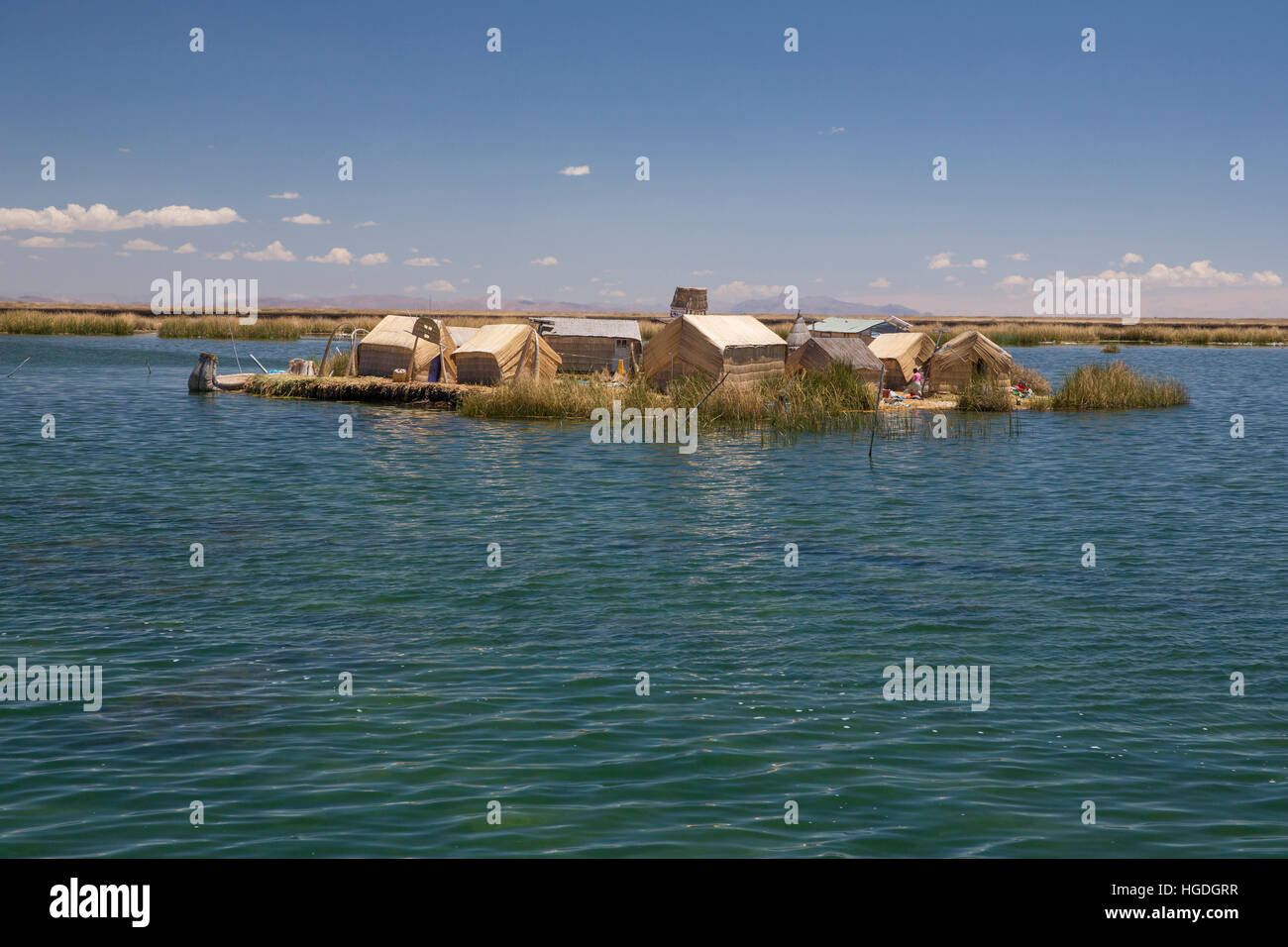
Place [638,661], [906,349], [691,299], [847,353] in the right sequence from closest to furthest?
[638,661] → [847,353] → [906,349] → [691,299]

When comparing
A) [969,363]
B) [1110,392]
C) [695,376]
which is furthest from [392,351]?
[1110,392]

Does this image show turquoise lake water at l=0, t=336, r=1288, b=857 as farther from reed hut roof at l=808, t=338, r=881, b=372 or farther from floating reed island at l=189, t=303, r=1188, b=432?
reed hut roof at l=808, t=338, r=881, b=372

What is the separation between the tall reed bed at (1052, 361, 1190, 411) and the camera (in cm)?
4103

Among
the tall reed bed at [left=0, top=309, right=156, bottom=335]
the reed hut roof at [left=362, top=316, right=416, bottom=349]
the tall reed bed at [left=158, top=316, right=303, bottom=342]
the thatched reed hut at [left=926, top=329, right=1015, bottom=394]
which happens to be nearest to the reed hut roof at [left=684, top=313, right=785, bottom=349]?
the thatched reed hut at [left=926, top=329, right=1015, bottom=394]

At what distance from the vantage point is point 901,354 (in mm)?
42938

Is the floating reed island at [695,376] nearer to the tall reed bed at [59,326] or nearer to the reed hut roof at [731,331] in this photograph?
the reed hut roof at [731,331]

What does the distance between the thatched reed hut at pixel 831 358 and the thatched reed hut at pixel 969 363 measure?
9.58 feet

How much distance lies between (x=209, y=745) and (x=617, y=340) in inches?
1491

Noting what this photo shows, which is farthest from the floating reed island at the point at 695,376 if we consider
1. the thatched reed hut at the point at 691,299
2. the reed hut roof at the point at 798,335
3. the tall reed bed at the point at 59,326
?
the tall reed bed at the point at 59,326

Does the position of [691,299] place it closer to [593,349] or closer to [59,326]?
[593,349]

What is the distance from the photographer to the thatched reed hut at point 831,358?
39125mm

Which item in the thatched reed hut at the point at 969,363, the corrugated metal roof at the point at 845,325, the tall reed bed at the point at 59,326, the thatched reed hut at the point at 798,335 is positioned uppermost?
the tall reed bed at the point at 59,326

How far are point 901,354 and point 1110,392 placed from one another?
785cm
